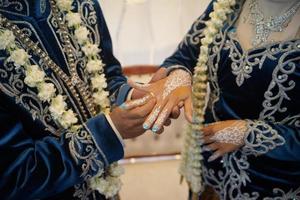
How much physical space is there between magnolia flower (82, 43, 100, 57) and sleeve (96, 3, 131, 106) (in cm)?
7

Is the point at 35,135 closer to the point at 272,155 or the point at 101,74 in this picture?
the point at 101,74

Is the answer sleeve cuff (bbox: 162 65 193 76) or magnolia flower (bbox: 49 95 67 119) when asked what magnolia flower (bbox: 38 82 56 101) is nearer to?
magnolia flower (bbox: 49 95 67 119)

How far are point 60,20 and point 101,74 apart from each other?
15 cm

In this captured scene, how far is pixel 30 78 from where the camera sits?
67 cm

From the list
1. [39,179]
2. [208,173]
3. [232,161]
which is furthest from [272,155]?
[39,179]

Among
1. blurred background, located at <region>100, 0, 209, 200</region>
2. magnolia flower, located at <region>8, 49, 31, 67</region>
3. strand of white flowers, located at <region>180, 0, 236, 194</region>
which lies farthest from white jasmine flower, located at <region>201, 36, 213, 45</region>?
blurred background, located at <region>100, 0, 209, 200</region>

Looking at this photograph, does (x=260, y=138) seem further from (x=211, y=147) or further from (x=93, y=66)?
(x=93, y=66)

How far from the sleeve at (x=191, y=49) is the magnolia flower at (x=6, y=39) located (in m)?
0.43

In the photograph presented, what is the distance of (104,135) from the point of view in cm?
71

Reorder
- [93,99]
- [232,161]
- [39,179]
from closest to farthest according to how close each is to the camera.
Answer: [39,179], [93,99], [232,161]

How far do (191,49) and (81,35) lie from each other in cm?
35

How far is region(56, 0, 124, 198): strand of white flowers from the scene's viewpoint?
2.51ft

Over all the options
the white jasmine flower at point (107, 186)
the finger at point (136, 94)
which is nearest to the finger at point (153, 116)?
the finger at point (136, 94)

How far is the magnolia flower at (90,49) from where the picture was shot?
784 millimetres
